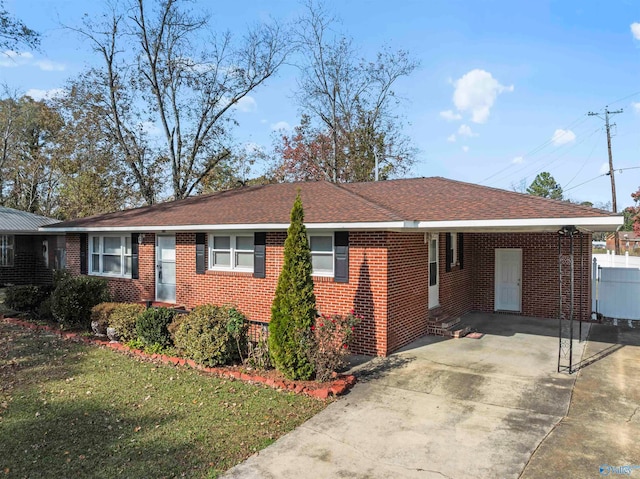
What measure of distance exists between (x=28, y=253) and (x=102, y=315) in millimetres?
10720

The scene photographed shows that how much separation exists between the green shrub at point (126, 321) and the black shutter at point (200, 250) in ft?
6.54

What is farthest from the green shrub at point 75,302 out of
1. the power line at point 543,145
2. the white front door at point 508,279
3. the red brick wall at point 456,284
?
the power line at point 543,145

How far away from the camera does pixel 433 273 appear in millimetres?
10914

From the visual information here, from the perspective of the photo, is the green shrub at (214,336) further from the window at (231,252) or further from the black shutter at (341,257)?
the window at (231,252)

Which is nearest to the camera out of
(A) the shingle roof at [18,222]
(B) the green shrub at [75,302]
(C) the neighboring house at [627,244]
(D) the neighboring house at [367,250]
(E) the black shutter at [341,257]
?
(D) the neighboring house at [367,250]

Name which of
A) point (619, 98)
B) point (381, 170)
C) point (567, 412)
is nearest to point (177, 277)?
point (567, 412)

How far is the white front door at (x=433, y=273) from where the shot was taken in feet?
35.3

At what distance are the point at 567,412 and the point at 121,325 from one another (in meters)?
8.26

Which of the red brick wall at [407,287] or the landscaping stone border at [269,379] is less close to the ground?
the red brick wall at [407,287]

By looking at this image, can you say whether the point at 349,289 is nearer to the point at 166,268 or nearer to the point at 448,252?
the point at 448,252

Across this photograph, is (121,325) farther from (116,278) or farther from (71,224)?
(71,224)

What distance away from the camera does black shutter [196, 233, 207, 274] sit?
11.0 meters

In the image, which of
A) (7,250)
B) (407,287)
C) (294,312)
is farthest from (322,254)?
(7,250)

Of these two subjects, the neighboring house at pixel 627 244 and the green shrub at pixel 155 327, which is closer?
the green shrub at pixel 155 327
